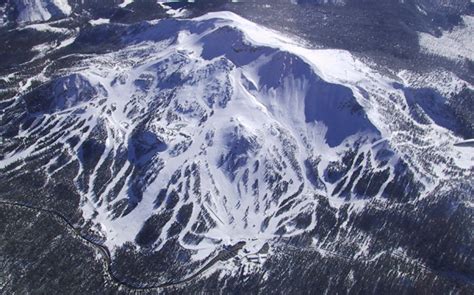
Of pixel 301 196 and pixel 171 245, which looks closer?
pixel 171 245

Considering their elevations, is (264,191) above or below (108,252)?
above

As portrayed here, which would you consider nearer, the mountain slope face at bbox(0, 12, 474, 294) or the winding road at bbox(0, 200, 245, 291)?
the winding road at bbox(0, 200, 245, 291)

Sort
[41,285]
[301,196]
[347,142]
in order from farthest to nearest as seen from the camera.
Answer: [347,142]
[301,196]
[41,285]

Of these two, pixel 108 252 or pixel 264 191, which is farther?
pixel 264 191

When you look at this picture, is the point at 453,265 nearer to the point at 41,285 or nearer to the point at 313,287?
the point at 313,287

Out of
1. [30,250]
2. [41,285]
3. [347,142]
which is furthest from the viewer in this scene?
[347,142]

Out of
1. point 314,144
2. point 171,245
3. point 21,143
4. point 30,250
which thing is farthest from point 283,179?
point 21,143

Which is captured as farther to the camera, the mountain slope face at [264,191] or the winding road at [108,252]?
the mountain slope face at [264,191]
